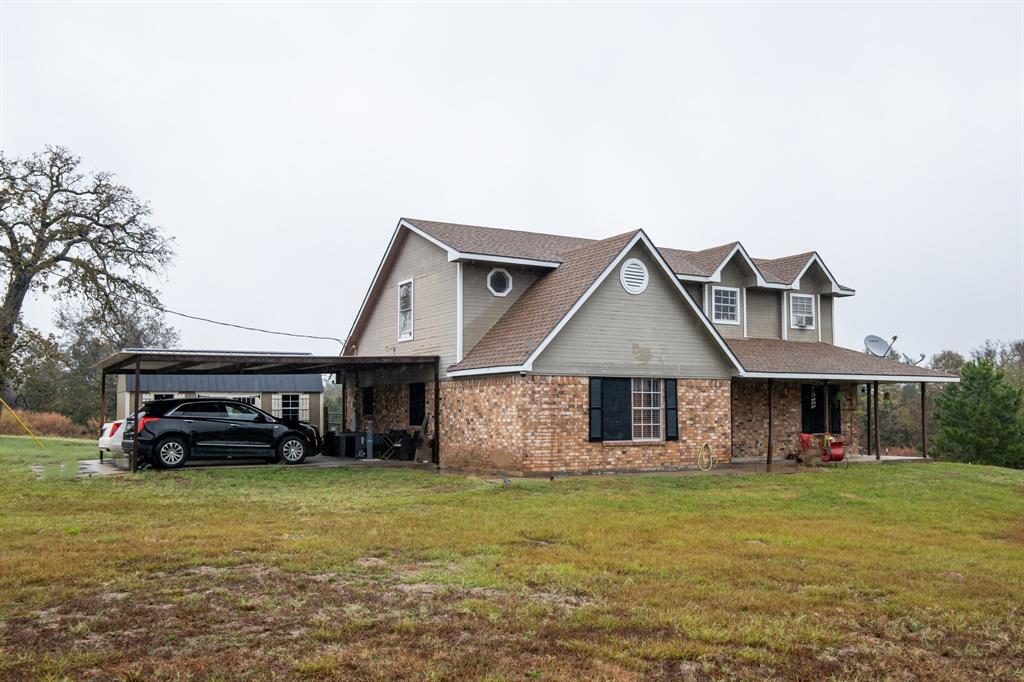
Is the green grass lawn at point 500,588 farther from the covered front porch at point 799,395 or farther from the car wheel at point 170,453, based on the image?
the covered front porch at point 799,395

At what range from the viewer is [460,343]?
2098 centimetres

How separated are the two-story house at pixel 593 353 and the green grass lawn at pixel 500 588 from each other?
4523 mm

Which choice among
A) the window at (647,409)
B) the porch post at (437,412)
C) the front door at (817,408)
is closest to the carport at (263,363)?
the porch post at (437,412)

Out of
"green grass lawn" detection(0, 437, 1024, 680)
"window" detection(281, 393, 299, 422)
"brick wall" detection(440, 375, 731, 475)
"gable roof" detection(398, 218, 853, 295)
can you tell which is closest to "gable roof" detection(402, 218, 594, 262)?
"gable roof" detection(398, 218, 853, 295)

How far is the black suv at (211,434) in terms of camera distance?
19469 millimetres

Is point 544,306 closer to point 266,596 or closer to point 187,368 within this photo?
point 187,368

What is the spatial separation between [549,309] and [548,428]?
2670 mm

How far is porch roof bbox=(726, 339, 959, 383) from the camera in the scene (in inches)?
895

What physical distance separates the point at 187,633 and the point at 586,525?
644cm

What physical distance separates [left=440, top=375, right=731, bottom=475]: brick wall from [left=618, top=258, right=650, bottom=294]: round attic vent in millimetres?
2393

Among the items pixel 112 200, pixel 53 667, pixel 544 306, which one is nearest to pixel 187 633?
pixel 53 667

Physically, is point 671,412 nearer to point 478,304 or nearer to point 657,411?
point 657,411

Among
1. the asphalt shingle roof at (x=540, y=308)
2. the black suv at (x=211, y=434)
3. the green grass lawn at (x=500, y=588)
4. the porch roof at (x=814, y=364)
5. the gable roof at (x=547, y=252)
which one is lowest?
the green grass lawn at (x=500, y=588)

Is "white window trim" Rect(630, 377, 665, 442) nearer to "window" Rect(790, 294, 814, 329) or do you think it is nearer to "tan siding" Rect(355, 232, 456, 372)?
"tan siding" Rect(355, 232, 456, 372)
